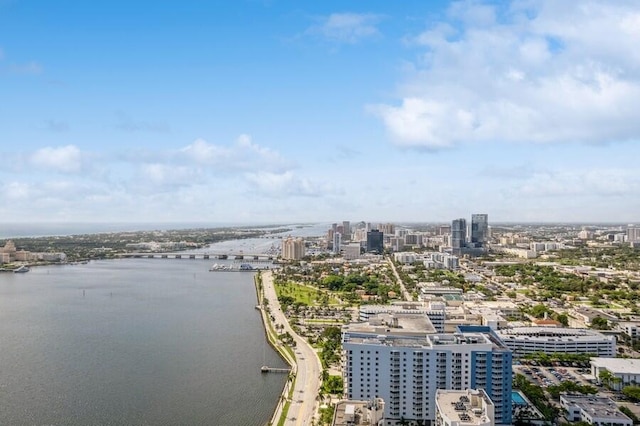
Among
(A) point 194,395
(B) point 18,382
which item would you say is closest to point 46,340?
(B) point 18,382

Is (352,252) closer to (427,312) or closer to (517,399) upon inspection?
(427,312)

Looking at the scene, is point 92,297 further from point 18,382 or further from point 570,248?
point 570,248

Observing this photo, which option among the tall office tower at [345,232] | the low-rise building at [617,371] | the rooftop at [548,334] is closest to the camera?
the low-rise building at [617,371]

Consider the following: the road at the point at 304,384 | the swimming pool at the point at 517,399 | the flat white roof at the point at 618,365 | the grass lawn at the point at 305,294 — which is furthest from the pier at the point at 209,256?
the swimming pool at the point at 517,399

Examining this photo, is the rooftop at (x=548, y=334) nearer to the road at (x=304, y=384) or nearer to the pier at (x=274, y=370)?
the road at (x=304, y=384)

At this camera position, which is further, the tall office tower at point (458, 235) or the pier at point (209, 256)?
the tall office tower at point (458, 235)

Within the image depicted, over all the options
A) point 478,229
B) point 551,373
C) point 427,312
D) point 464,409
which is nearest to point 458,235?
point 478,229

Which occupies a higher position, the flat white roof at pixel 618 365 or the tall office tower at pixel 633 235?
the tall office tower at pixel 633 235
